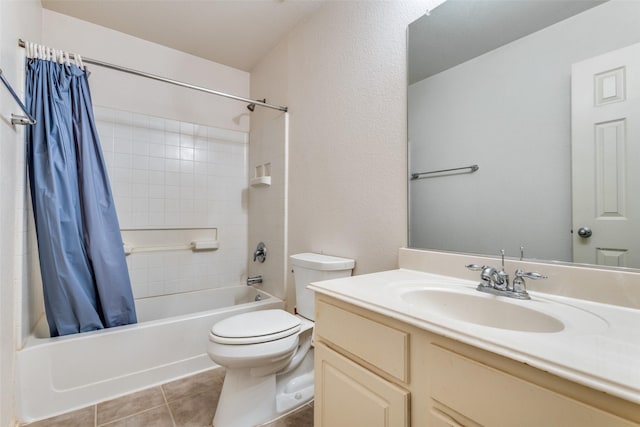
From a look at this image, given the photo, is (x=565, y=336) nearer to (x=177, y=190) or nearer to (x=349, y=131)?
(x=349, y=131)

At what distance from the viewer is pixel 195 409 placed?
1364mm

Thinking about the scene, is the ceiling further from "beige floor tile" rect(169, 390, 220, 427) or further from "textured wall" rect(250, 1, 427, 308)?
"beige floor tile" rect(169, 390, 220, 427)

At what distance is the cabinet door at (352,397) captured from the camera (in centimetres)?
68

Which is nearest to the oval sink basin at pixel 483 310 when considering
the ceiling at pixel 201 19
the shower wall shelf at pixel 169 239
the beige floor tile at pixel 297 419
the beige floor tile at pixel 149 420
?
the beige floor tile at pixel 297 419

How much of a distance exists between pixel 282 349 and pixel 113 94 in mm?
2225

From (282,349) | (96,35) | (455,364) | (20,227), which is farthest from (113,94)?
(455,364)

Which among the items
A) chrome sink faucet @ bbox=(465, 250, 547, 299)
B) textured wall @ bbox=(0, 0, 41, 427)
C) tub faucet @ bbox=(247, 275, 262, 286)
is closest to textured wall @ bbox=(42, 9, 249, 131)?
textured wall @ bbox=(0, 0, 41, 427)

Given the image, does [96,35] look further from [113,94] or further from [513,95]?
[513,95]

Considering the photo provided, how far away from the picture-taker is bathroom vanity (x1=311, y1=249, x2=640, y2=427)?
0.42 meters

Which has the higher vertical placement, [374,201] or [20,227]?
[374,201]

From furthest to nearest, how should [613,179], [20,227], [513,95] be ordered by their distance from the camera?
[20,227], [513,95], [613,179]

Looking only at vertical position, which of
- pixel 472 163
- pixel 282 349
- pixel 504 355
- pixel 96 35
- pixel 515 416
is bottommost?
pixel 282 349

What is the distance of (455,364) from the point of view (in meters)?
0.56

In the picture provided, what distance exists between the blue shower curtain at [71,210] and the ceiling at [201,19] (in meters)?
0.64
